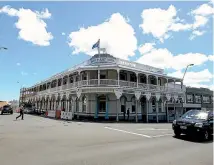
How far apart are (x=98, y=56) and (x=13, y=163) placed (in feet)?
84.0

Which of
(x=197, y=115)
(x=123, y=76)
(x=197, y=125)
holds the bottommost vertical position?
(x=197, y=125)

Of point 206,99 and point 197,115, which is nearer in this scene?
point 197,115

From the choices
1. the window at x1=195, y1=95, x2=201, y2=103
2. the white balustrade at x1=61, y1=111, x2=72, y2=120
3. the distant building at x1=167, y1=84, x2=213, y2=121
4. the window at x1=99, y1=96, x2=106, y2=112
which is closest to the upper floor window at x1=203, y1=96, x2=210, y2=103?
the distant building at x1=167, y1=84, x2=213, y2=121

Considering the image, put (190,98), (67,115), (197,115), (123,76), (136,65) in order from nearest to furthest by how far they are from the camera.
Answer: (197,115)
(67,115)
(123,76)
(136,65)
(190,98)

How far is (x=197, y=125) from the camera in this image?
473 inches

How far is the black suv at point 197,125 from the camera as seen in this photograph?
1202cm

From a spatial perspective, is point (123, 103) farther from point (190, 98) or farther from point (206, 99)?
point (206, 99)

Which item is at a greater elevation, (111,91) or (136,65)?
(136,65)

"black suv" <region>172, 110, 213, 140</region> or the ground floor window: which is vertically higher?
the ground floor window

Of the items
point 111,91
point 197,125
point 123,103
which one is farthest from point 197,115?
point 123,103

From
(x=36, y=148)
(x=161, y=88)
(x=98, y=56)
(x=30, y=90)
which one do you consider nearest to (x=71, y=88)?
(x=98, y=56)

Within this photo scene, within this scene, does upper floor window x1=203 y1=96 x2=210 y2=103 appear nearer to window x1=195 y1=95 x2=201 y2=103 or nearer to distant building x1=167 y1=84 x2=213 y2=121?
distant building x1=167 y1=84 x2=213 y2=121

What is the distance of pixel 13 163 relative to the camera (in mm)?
6789

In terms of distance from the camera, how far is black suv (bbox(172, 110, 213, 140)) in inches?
473
